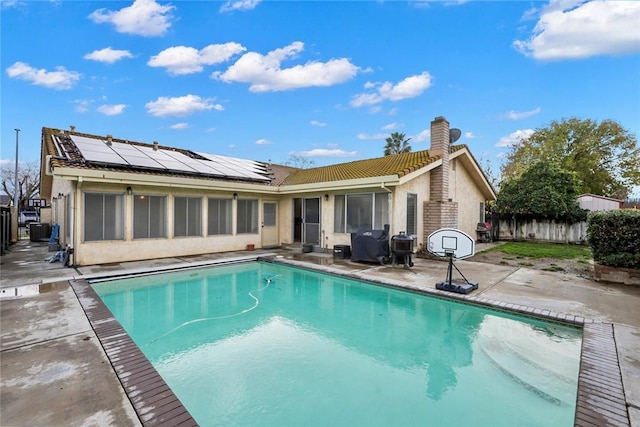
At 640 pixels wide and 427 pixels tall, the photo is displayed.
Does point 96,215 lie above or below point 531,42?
below

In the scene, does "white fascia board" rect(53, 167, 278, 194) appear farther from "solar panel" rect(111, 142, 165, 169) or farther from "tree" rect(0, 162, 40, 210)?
"tree" rect(0, 162, 40, 210)

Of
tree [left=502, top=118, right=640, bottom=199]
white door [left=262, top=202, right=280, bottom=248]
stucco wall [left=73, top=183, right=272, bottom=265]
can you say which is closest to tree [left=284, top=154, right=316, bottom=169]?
tree [left=502, top=118, right=640, bottom=199]

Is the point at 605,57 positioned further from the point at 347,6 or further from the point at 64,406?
the point at 64,406

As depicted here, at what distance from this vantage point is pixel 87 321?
472 cm

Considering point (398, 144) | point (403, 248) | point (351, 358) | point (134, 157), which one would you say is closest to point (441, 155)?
point (403, 248)

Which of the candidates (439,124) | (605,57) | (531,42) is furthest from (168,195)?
(605,57)

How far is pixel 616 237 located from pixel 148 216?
1318 centimetres

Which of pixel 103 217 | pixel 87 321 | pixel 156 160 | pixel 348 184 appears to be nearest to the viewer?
pixel 87 321

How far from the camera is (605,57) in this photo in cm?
1483

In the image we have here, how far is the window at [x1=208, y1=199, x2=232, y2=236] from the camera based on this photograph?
39.8 ft

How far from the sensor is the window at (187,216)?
1117 cm

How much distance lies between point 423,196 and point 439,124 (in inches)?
106

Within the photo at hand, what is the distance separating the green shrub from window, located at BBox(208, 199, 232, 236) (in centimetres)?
1155

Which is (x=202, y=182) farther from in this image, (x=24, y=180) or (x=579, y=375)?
(x=24, y=180)
